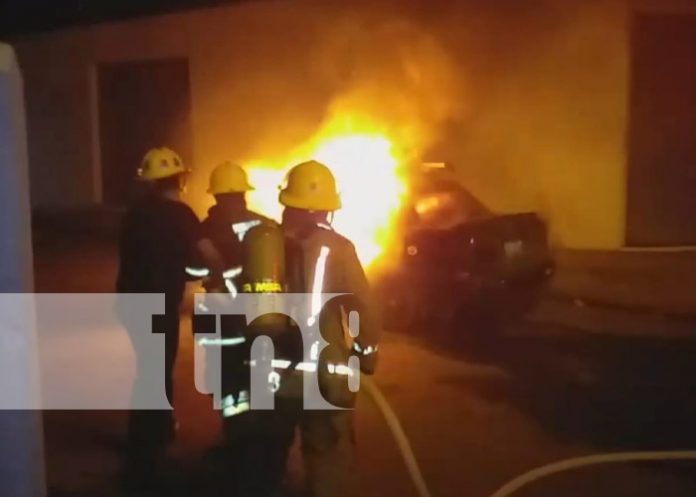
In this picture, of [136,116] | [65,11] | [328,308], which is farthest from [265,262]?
[136,116]

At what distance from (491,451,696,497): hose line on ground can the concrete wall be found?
334cm

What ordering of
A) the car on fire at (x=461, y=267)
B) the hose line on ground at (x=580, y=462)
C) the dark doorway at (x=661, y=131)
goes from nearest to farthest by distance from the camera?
1. the hose line on ground at (x=580, y=462)
2. the car on fire at (x=461, y=267)
3. the dark doorway at (x=661, y=131)

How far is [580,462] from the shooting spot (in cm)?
468

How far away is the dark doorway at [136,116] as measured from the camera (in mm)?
7141

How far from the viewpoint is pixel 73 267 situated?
6.83 metres

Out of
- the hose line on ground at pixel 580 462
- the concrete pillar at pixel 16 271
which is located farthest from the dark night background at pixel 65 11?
the hose line on ground at pixel 580 462

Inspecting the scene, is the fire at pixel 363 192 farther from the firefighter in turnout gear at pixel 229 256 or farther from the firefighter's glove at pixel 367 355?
the firefighter's glove at pixel 367 355

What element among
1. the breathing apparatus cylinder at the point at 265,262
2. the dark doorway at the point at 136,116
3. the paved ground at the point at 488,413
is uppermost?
the dark doorway at the point at 136,116

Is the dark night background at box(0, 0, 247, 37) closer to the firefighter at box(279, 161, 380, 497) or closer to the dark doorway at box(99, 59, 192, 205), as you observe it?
the dark doorway at box(99, 59, 192, 205)

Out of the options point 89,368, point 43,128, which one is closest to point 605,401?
point 89,368

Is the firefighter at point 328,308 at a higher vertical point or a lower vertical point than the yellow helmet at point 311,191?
lower

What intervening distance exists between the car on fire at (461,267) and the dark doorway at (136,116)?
69.1 inches

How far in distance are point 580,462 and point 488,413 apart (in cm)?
108

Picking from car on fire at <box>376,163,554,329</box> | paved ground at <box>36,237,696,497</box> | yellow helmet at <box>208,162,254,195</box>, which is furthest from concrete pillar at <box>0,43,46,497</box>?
car on fire at <box>376,163,554,329</box>
